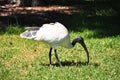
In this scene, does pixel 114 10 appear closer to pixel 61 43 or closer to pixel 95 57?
pixel 95 57

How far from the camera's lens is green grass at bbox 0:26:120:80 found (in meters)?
9.35

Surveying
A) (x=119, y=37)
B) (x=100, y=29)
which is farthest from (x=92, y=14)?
(x=119, y=37)

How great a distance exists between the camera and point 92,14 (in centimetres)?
1736

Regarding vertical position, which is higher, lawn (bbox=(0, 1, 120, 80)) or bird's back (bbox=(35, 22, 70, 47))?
bird's back (bbox=(35, 22, 70, 47))

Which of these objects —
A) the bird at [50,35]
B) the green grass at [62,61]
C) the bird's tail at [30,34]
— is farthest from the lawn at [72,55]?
the bird's tail at [30,34]

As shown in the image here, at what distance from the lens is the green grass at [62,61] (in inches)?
368

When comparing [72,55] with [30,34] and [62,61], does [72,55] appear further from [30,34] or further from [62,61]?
[30,34]

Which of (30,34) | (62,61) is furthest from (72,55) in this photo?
(30,34)

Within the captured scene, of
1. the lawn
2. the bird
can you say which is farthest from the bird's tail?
the lawn

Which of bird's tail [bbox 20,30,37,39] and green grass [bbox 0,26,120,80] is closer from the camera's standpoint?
green grass [bbox 0,26,120,80]

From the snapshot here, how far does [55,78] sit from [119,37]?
15.0 ft

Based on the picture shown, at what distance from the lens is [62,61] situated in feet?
35.1

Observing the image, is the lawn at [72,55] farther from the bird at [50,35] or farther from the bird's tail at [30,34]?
the bird's tail at [30,34]

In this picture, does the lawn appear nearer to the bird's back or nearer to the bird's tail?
the bird's back
